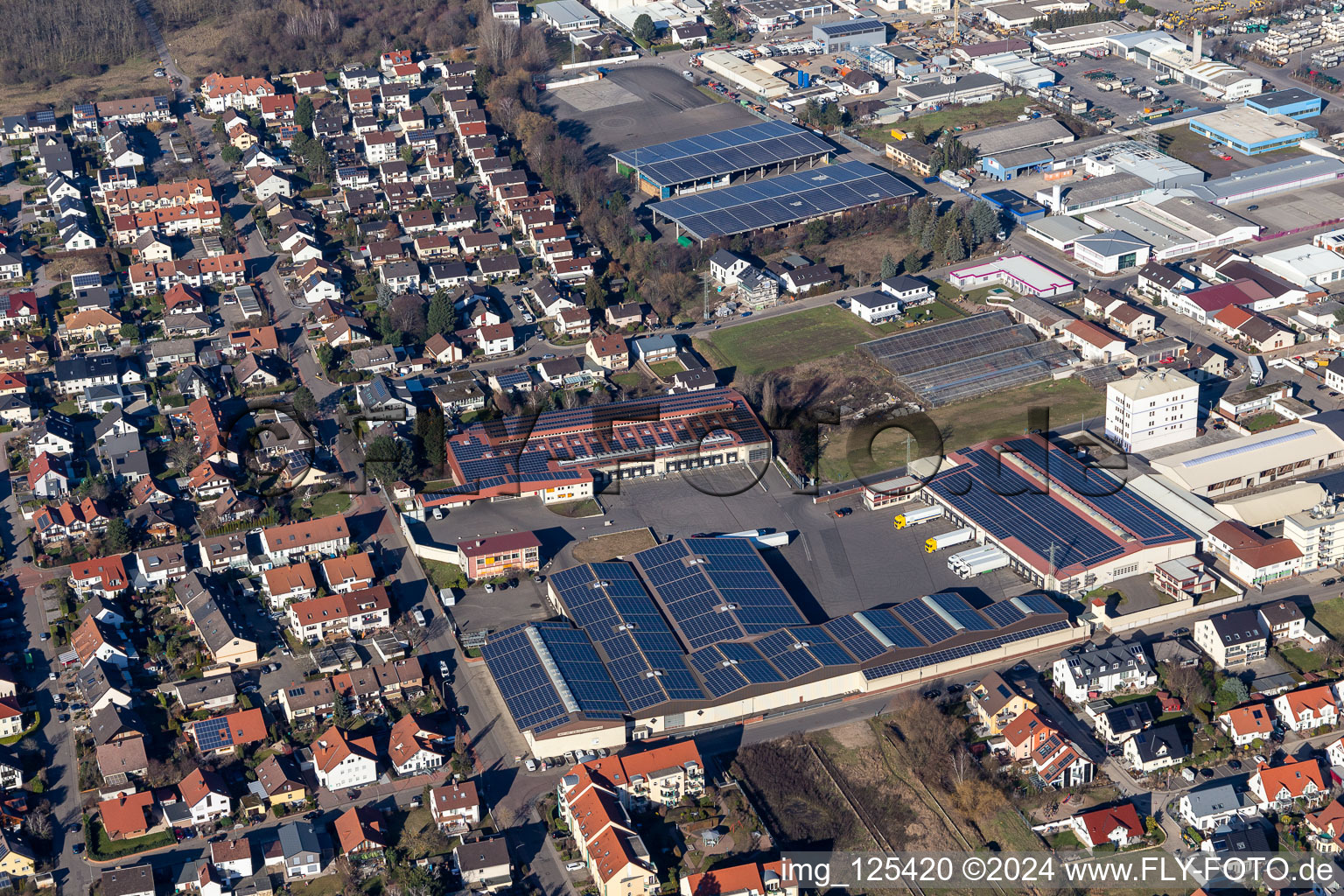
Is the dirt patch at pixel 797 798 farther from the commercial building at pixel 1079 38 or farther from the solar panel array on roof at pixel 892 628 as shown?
the commercial building at pixel 1079 38

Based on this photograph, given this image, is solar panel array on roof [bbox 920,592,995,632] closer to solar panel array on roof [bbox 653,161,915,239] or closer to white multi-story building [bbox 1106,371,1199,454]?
white multi-story building [bbox 1106,371,1199,454]

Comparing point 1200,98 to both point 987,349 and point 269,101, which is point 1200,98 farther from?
point 269,101

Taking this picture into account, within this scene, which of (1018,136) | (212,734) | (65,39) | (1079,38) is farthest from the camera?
(65,39)

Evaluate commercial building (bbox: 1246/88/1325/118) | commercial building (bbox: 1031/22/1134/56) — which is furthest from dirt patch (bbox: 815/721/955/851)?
commercial building (bbox: 1031/22/1134/56)

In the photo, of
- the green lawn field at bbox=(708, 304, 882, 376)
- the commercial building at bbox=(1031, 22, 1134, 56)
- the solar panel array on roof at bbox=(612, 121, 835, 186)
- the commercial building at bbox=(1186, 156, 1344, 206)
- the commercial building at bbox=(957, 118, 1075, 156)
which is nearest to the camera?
the green lawn field at bbox=(708, 304, 882, 376)

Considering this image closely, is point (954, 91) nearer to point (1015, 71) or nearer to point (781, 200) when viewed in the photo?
point (1015, 71)

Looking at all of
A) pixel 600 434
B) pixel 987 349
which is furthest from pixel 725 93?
pixel 600 434

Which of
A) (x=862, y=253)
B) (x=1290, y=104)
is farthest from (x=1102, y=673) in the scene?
(x=1290, y=104)
